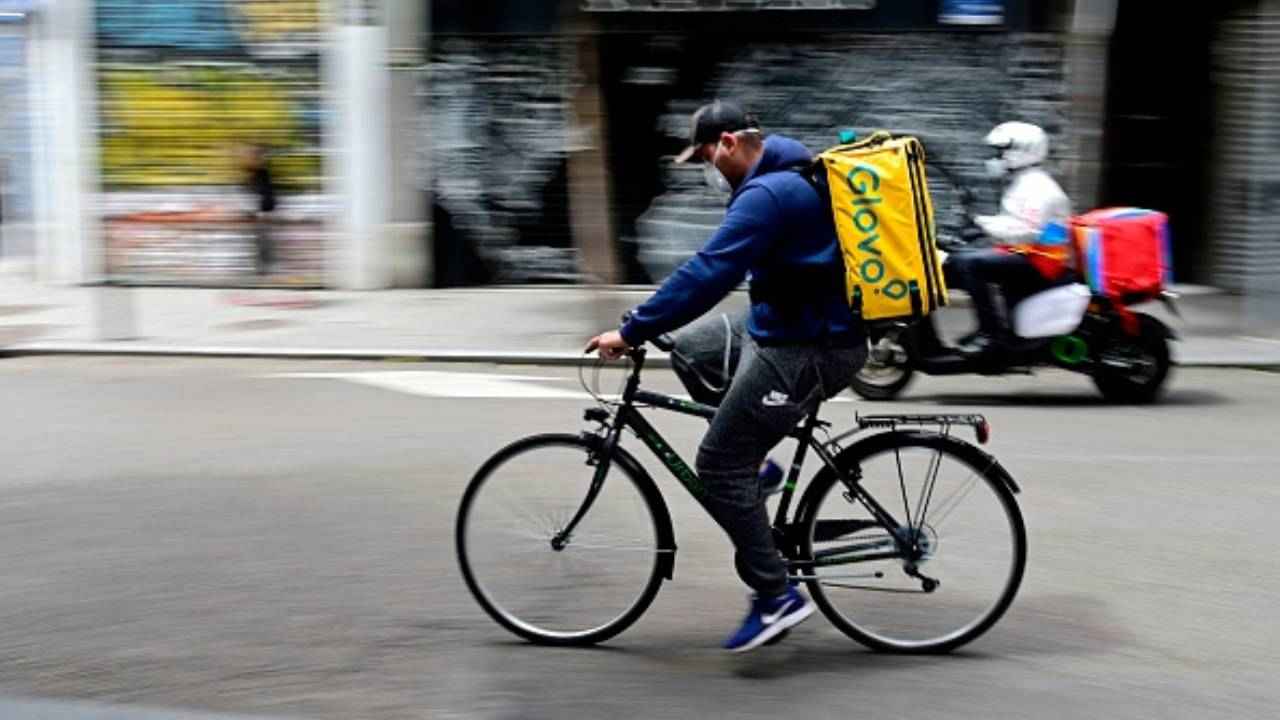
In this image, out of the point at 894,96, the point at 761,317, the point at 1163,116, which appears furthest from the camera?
the point at 894,96

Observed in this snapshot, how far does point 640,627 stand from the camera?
5246 mm

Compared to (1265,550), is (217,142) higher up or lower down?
higher up

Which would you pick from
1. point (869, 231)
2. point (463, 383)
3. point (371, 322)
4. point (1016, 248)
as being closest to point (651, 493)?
point (869, 231)

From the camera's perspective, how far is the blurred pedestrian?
15.6 meters

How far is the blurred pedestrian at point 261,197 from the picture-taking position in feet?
51.2

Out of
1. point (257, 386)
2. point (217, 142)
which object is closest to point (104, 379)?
point (257, 386)

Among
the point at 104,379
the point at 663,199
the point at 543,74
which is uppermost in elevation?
the point at 543,74

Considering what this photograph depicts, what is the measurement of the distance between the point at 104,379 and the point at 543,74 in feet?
19.0

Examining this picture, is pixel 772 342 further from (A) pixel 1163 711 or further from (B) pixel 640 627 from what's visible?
(A) pixel 1163 711

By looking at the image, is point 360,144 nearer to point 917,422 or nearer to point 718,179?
point 718,179

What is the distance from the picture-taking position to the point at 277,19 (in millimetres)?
15297

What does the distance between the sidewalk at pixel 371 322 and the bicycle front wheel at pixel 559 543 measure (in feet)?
20.3

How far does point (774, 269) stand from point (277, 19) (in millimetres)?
11779

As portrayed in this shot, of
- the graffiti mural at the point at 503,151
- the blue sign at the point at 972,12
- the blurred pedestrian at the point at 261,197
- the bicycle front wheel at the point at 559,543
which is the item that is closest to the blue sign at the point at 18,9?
the blurred pedestrian at the point at 261,197
